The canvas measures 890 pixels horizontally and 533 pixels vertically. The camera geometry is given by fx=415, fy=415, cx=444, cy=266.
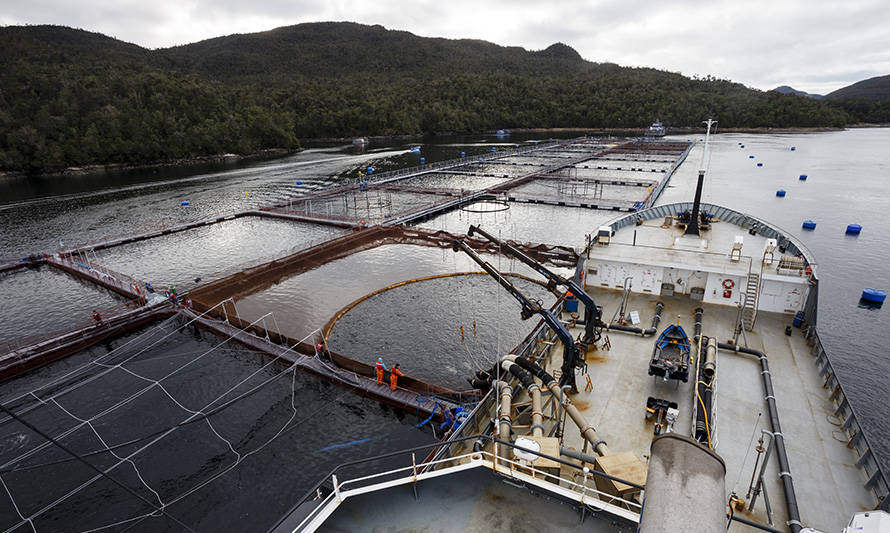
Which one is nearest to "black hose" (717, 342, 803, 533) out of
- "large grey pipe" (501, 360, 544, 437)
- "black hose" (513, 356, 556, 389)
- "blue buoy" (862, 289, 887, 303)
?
"large grey pipe" (501, 360, 544, 437)

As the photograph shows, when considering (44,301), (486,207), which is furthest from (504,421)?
(486,207)

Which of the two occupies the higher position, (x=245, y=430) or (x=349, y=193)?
(x=349, y=193)

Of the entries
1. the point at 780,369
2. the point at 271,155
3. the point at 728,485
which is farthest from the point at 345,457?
the point at 271,155

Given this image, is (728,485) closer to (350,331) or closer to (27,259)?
(350,331)

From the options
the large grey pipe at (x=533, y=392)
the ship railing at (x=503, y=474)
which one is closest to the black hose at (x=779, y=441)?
the ship railing at (x=503, y=474)

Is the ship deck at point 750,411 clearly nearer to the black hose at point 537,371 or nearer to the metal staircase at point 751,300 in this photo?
the metal staircase at point 751,300
